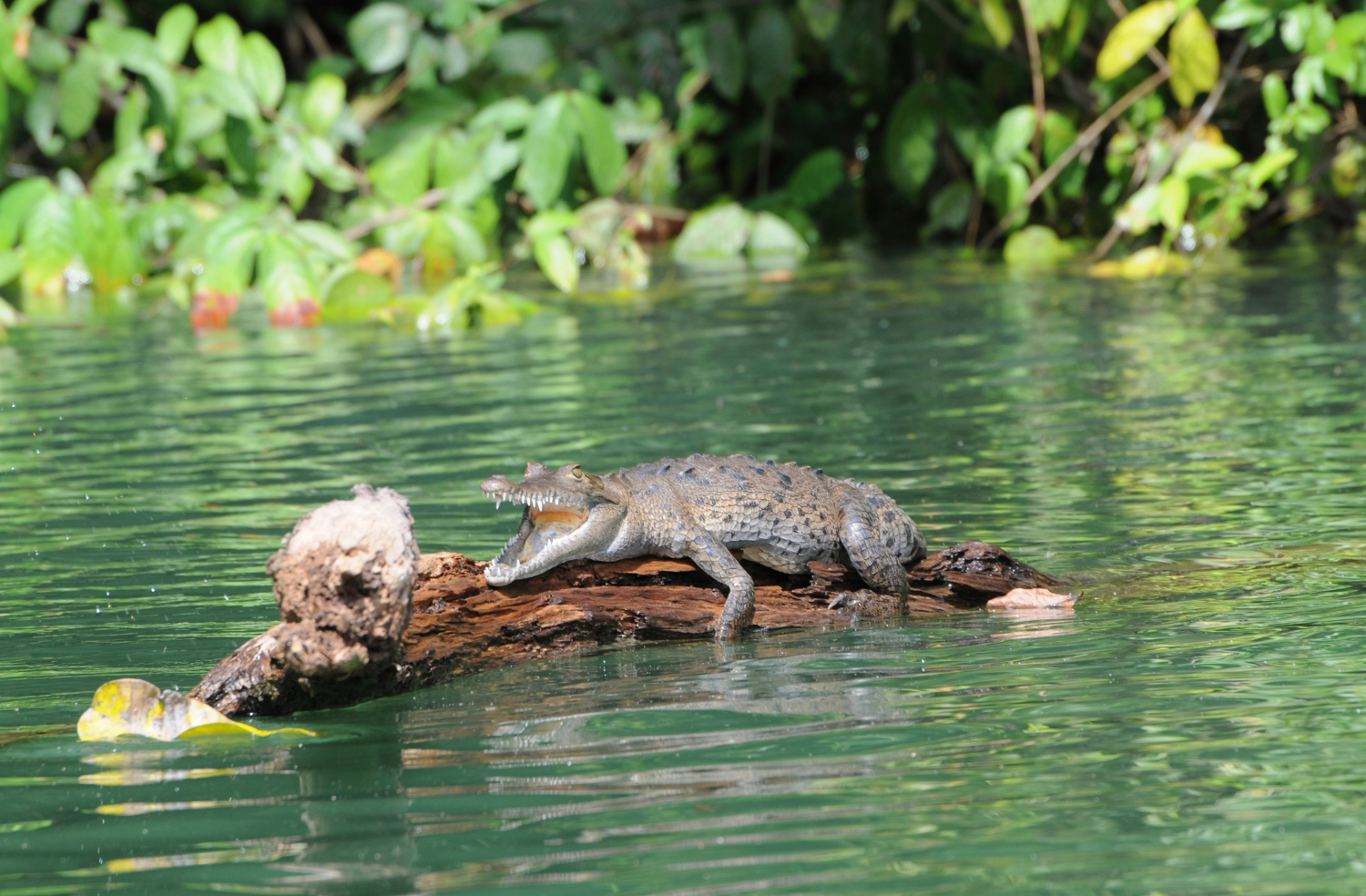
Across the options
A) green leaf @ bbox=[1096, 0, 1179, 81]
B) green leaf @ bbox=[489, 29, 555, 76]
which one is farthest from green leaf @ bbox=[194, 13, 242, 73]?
green leaf @ bbox=[1096, 0, 1179, 81]

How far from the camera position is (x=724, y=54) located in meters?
16.3

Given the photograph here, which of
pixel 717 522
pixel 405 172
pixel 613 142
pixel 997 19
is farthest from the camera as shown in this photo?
pixel 405 172

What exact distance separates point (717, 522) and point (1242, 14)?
10437mm

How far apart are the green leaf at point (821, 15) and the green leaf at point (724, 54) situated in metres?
0.94

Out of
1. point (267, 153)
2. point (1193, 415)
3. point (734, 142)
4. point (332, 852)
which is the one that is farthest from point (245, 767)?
point (734, 142)

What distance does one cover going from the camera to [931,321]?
1144 cm

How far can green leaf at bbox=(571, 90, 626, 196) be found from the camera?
46.5 ft

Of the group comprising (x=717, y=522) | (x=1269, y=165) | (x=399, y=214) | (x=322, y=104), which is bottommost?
(x=717, y=522)

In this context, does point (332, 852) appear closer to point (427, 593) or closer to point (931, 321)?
point (427, 593)

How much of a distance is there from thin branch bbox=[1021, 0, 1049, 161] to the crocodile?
409 inches

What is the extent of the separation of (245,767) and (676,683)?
111cm

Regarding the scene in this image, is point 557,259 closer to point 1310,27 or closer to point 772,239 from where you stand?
point 772,239

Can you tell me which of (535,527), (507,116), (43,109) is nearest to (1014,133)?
(507,116)

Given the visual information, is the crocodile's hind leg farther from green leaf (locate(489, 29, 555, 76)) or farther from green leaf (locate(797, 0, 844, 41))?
green leaf (locate(489, 29, 555, 76))
